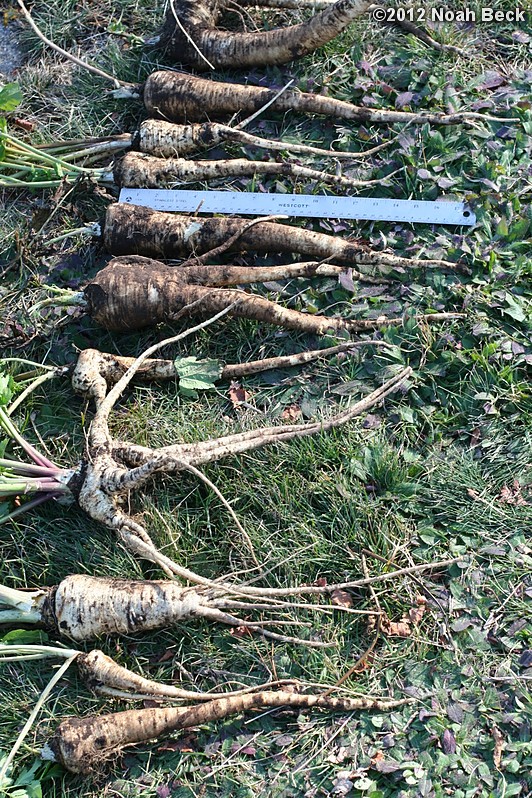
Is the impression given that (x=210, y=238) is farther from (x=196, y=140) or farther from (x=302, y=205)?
(x=196, y=140)

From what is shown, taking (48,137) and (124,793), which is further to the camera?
(48,137)

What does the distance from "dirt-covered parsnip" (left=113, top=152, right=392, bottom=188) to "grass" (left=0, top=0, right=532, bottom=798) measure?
0.34 ft

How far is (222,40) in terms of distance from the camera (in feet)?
13.1

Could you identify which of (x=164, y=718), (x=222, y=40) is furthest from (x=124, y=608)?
(x=222, y=40)

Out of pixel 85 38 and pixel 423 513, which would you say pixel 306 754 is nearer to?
pixel 423 513

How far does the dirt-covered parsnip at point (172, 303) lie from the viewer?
3.31 m

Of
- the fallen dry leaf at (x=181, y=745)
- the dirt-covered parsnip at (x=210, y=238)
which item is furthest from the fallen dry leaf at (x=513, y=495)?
the fallen dry leaf at (x=181, y=745)

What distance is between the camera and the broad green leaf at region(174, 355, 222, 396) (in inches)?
128

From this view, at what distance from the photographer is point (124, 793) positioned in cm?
259

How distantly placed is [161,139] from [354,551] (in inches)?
89.2

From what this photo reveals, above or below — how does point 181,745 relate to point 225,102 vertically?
below

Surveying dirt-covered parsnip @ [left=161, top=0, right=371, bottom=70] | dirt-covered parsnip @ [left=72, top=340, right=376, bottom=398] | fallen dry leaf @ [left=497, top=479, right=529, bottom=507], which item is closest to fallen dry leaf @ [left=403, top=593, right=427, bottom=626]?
fallen dry leaf @ [left=497, top=479, right=529, bottom=507]

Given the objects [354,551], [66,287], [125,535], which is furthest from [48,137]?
[354,551]

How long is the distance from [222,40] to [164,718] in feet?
10.8
